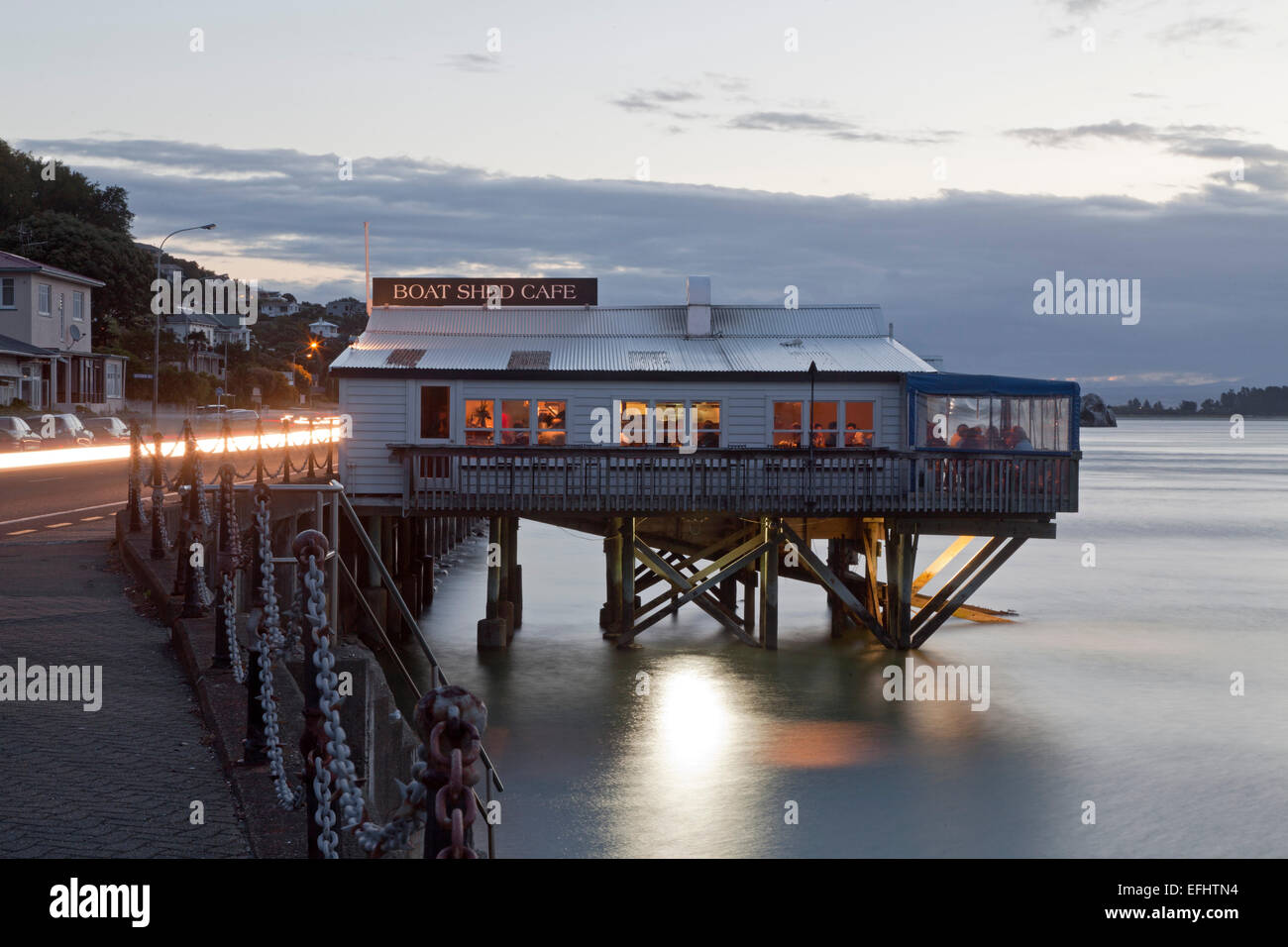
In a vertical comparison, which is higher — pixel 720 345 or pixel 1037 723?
pixel 720 345

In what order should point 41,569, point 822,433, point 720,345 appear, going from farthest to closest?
point 720,345 < point 822,433 < point 41,569

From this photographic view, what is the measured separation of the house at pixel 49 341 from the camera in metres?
65.4

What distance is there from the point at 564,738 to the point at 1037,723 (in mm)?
8787

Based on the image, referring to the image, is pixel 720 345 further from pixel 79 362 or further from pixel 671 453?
pixel 79 362

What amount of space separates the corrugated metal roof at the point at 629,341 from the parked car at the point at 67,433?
84.5ft

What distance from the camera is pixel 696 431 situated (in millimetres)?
29188

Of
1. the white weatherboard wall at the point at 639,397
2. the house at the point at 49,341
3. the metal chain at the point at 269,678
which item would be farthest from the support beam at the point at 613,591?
the house at the point at 49,341

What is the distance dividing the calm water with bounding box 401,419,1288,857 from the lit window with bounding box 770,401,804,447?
4.73 meters

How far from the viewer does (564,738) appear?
2247 cm

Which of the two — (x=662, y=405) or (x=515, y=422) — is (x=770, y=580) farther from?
(x=515, y=422)

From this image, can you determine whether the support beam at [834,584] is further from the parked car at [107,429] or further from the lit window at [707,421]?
the parked car at [107,429]

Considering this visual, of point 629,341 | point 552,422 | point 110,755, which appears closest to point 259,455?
point 110,755

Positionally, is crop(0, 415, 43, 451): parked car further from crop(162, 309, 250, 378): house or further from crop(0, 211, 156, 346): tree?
crop(162, 309, 250, 378): house
